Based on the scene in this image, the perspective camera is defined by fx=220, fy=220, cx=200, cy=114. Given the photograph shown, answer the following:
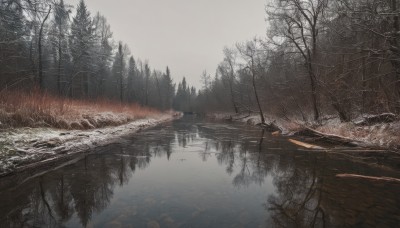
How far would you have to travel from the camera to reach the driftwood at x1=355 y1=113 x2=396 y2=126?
874 cm

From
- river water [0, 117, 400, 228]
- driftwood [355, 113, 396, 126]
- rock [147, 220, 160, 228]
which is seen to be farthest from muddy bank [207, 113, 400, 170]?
rock [147, 220, 160, 228]

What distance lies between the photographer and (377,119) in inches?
373

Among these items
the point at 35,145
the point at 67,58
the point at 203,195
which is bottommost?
the point at 203,195

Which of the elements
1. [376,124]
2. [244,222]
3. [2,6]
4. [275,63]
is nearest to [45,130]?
[2,6]

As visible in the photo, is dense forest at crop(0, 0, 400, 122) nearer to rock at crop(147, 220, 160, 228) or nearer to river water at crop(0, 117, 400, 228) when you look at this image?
river water at crop(0, 117, 400, 228)

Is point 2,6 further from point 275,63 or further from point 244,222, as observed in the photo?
point 275,63

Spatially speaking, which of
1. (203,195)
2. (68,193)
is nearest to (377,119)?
(203,195)

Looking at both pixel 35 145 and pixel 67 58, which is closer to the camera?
pixel 35 145

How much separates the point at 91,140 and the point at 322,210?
27.0 feet

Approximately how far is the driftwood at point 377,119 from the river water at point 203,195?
3238 millimetres

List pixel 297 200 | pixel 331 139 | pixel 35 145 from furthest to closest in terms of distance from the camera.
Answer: pixel 331 139, pixel 35 145, pixel 297 200

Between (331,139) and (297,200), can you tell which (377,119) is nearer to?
(331,139)

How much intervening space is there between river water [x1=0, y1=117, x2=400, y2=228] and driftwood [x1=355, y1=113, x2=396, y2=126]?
3238 mm

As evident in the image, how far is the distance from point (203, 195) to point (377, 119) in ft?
30.0
